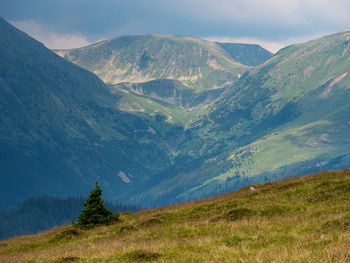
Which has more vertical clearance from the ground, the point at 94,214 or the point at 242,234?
the point at 94,214

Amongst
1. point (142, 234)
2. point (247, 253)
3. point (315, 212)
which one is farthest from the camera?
point (142, 234)

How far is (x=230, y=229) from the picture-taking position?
75.0 feet

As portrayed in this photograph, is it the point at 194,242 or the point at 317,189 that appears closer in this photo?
the point at 194,242

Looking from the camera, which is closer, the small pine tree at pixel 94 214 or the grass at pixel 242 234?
the grass at pixel 242 234

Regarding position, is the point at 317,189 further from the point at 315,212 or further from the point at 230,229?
the point at 230,229

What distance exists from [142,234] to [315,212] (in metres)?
10.6

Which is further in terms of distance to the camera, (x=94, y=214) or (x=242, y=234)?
(x=94, y=214)

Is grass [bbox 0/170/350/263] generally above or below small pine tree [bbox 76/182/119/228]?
→ below

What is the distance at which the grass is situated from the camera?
1617 cm

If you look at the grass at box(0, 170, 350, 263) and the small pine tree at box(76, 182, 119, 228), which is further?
the small pine tree at box(76, 182, 119, 228)

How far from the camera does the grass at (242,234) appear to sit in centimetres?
1617

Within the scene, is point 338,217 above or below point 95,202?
below

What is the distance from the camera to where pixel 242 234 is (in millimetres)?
20578

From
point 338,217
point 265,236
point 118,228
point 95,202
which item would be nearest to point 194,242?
point 265,236
